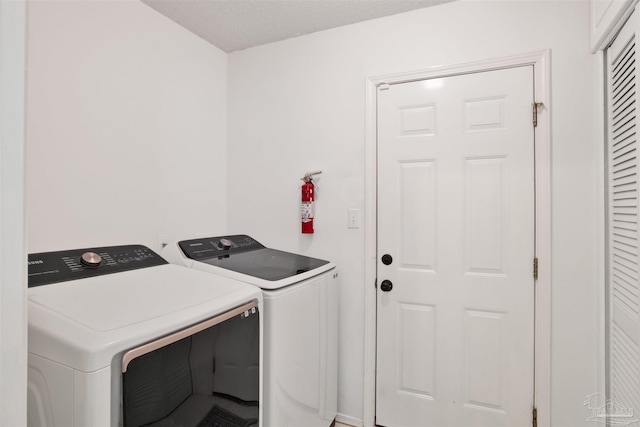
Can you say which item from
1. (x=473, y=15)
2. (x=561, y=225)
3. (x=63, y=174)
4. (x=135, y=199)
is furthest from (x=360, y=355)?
(x=473, y=15)

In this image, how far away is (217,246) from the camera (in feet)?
6.56

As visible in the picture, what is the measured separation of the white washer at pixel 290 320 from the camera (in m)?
1.46

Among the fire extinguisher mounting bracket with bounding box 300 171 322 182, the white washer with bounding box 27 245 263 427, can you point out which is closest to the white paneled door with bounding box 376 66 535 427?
the fire extinguisher mounting bracket with bounding box 300 171 322 182

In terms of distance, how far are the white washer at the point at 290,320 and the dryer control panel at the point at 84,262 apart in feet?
0.67

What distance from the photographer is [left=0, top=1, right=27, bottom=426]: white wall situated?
0.51m

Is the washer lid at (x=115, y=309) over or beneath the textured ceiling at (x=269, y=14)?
beneath

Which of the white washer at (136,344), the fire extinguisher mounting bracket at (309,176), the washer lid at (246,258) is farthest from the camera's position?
the fire extinguisher mounting bracket at (309,176)

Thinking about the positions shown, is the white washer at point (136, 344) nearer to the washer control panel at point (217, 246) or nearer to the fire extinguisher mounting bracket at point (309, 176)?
the washer control panel at point (217, 246)

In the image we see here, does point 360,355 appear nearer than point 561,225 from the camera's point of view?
No

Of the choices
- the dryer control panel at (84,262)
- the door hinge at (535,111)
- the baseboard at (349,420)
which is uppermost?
the door hinge at (535,111)

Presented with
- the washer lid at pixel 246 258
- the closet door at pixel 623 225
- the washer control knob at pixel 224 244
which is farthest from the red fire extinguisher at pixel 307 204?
the closet door at pixel 623 225

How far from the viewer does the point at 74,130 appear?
64.5 inches

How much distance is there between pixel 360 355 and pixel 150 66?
2.18m

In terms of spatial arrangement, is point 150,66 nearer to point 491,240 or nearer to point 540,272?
point 491,240
